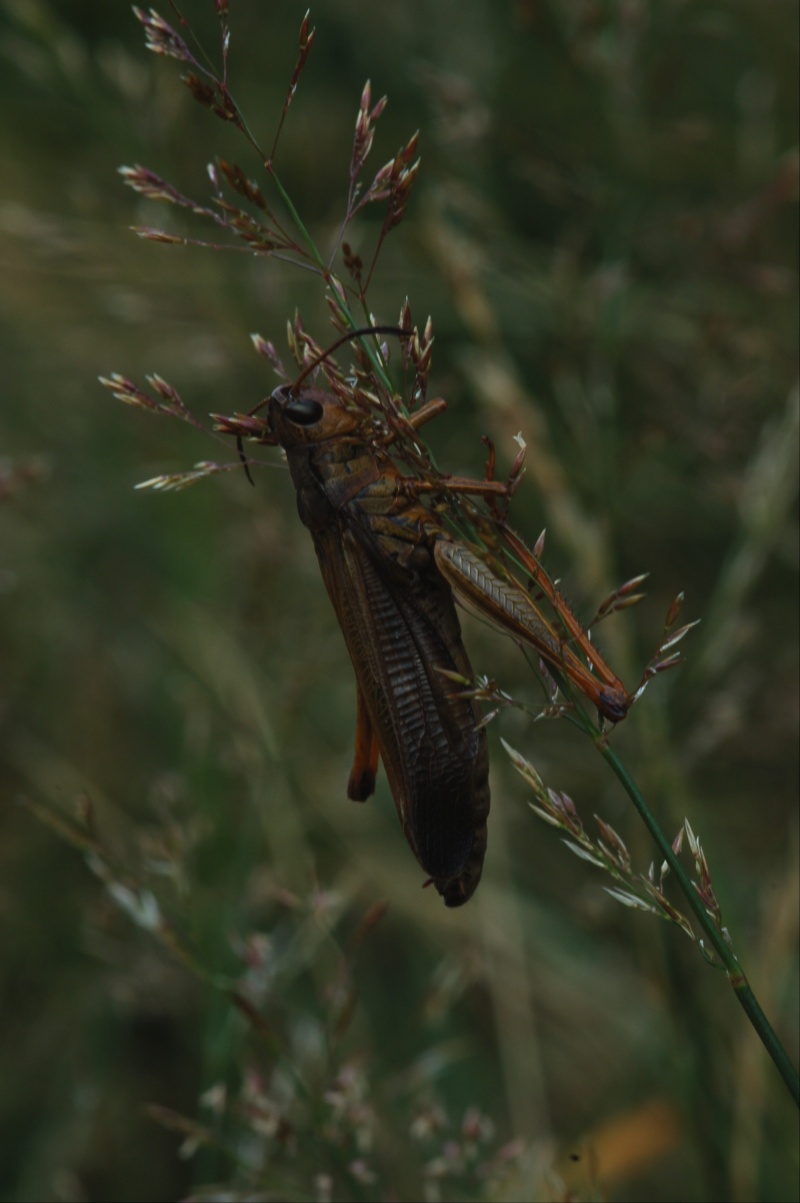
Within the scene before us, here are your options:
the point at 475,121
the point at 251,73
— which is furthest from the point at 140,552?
the point at 475,121

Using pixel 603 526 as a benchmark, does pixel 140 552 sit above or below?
below

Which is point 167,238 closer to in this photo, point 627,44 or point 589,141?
point 627,44

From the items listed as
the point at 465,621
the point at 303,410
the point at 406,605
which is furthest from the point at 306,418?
the point at 465,621

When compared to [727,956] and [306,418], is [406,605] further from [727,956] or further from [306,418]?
[727,956]

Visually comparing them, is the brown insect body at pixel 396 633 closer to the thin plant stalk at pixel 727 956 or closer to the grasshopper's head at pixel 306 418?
the grasshopper's head at pixel 306 418

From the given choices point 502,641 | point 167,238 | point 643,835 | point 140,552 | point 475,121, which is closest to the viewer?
point 167,238

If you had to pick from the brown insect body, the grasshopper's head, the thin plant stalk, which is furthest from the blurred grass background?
the thin plant stalk
